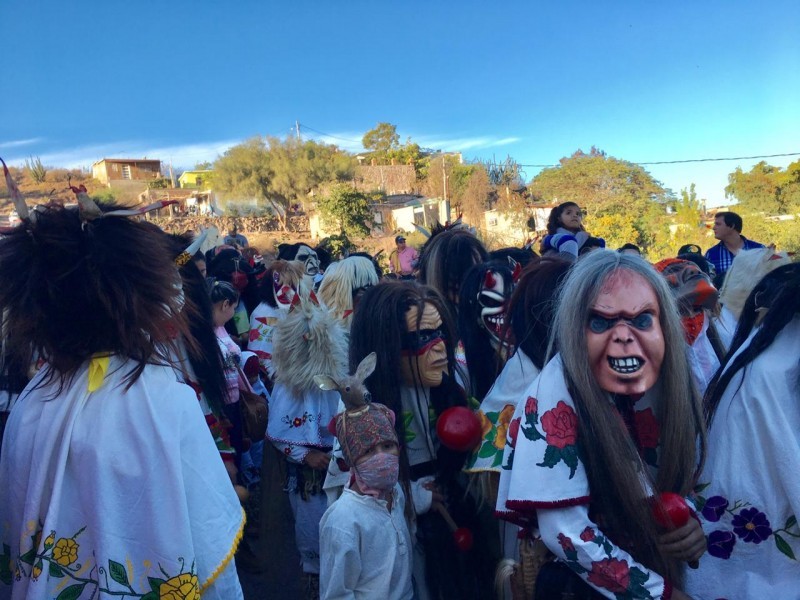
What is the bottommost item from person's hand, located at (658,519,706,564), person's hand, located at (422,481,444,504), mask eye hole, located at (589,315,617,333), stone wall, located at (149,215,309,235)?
stone wall, located at (149,215,309,235)

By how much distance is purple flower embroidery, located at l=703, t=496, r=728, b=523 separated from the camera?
196 cm

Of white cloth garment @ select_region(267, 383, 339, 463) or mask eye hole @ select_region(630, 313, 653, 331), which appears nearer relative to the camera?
mask eye hole @ select_region(630, 313, 653, 331)

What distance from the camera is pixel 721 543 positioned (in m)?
1.96

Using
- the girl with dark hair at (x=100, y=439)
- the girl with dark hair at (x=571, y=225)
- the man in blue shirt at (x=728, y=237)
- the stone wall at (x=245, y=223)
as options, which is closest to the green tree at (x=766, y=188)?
the man in blue shirt at (x=728, y=237)

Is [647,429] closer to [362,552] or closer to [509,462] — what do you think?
[509,462]

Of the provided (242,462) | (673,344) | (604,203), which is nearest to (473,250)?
(242,462)

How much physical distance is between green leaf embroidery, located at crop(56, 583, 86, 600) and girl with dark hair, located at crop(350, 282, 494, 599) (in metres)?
1.31

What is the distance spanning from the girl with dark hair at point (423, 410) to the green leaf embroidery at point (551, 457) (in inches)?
40.6

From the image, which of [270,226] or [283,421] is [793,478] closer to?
[283,421]

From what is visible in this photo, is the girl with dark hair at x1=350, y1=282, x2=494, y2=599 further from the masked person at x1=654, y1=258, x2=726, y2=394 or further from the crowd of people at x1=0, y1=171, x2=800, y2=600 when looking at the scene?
the masked person at x1=654, y1=258, x2=726, y2=394

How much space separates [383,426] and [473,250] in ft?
8.00

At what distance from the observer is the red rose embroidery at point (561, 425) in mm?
1823

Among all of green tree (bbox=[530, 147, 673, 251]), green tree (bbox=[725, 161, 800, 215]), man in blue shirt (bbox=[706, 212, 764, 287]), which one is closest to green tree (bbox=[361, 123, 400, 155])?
green tree (bbox=[530, 147, 673, 251])

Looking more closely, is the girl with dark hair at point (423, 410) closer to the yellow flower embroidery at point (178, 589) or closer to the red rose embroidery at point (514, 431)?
the red rose embroidery at point (514, 431)
